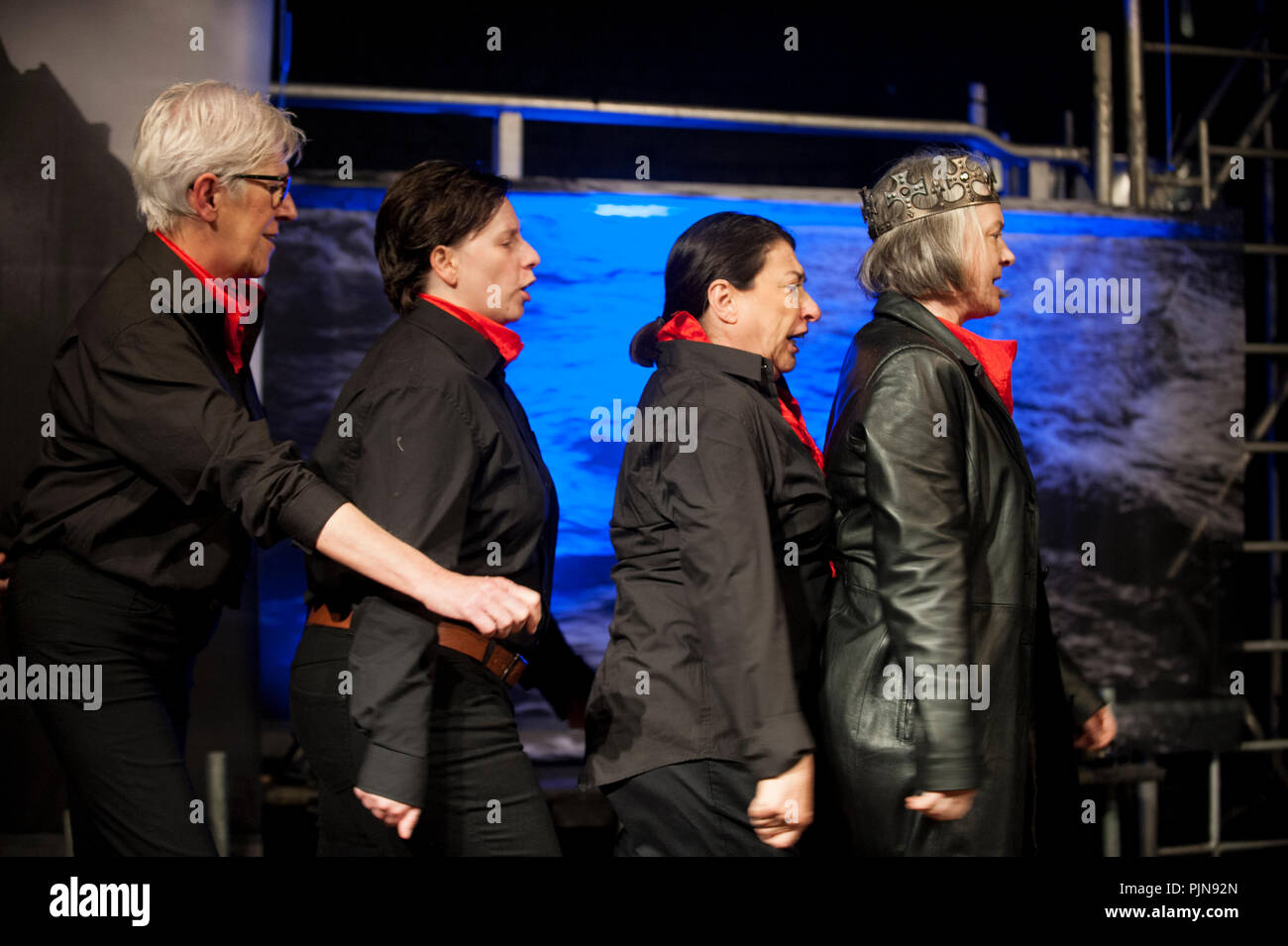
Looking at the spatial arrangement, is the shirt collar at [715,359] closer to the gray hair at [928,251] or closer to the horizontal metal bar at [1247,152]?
the gray hair at [928,251]

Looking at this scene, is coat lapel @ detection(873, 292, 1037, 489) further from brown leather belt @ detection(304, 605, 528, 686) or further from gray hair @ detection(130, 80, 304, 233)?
gray hair @ detection(130, 80, 304, 233)

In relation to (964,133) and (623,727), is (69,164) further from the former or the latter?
(964,133)

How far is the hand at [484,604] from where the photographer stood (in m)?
1.66

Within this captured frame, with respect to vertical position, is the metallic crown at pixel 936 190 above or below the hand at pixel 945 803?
above

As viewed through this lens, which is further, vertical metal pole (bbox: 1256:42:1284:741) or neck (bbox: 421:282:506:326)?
vertical metal pole (bbox: 1256:42:1284:741)

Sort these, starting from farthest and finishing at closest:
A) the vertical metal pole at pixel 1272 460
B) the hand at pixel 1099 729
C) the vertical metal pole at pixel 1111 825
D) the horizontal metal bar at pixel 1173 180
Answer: the vertical metal pole at pixel 1272 460, the horizontal metal bar at pixel 1173 180, the vertical metal pole at pixel 1111 825, the hand at pixel 1099 729

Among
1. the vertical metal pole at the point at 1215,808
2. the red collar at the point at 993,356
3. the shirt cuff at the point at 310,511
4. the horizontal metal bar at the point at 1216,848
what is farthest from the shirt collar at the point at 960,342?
the horizontal metal bar at the point at 1216,848

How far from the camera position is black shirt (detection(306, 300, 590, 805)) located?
1666mm

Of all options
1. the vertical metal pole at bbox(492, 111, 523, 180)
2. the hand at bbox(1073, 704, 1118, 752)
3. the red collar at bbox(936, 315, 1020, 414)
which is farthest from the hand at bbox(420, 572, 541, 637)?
the vertical metal pole at bbox(492, 111, 523, 180)

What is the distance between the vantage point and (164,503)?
1.94 m

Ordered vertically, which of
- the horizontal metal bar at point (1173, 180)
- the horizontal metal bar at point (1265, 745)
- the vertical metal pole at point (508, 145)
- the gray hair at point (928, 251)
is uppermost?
the vertical metal pole at point (508, 145)

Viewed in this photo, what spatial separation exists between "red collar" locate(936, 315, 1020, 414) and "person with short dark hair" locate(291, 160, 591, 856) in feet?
2.94

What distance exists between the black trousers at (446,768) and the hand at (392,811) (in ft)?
0.38

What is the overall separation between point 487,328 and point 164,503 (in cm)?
65
